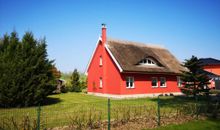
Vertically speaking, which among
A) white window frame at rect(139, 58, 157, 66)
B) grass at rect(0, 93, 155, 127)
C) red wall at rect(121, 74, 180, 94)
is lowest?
grass at rect(0, 93, 155, 127)

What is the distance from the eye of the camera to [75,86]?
37.1 meters

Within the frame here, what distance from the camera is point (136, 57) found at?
1053 inches

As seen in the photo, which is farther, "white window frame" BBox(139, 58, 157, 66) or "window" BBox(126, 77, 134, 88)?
"white window frame" BBox(139, 58, 157, 66)

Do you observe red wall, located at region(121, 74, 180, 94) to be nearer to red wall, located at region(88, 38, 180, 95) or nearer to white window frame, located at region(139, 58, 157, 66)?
red wall, located at region(88, 38, 180, 95)

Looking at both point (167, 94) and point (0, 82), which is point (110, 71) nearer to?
point (167, 94)

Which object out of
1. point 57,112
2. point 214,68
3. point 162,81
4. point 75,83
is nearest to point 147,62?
point 162,81

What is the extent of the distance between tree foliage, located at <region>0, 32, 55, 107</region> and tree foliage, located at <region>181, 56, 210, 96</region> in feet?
47.2

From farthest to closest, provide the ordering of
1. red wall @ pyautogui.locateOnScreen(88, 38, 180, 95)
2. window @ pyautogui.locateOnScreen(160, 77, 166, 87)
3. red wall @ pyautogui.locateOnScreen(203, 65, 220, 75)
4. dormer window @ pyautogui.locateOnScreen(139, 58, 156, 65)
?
red wall @ pyautogui.locateOnScreen(203, 65, 220, 75) < window @ pyautogui.locateOnScreen(160, 77, 166, 87) < dormer window @ pyautogui.locateOnScreen(139, 58, 156, 65) < red wall @ pyautogui.locateOnScreen(88, 38, 180, 95)

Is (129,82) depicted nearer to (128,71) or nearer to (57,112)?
(128,71)

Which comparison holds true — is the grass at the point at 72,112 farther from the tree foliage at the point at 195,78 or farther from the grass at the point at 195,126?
the tree foliage at the point at 195,78

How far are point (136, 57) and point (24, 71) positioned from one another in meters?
14.5

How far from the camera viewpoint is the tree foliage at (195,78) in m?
21.7

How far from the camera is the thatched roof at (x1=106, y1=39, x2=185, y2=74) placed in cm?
2498

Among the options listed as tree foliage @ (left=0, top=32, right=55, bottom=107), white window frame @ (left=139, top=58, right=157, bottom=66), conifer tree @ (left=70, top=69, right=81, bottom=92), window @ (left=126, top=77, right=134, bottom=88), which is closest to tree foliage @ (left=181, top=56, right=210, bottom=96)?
white window frame @ (left=139, top=58, right=157, bottom=66)
